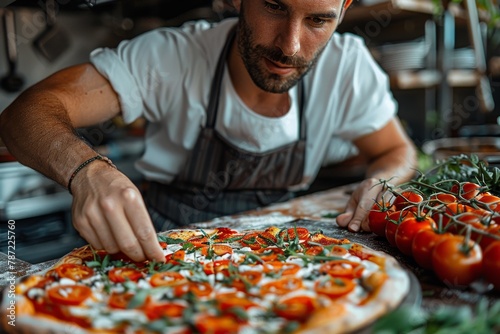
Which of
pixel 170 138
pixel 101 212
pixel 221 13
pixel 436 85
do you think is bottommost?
pixel 436 85

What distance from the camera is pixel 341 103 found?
212 cm

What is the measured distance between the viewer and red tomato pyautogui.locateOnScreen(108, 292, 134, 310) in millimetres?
836

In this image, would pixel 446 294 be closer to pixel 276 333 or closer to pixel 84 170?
pixel 276 333

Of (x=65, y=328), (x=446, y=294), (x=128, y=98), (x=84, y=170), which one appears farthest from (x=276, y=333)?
(x=128, y=98)

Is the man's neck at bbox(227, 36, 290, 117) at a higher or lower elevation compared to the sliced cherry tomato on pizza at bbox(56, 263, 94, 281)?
higher

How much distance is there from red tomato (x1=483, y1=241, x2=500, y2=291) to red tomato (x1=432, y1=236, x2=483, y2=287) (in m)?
0.01

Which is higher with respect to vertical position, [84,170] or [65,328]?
[84,170]

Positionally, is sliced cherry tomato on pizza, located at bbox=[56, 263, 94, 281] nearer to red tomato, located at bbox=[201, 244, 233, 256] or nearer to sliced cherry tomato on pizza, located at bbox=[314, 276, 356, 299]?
red tomato, located at bbox=[201, 244, 233, 256]

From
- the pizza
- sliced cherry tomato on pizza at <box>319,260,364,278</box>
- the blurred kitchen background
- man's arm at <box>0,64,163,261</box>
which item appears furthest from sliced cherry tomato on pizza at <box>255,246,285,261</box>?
the blurred kitchen background

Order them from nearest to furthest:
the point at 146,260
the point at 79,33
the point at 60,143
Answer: the point at 146,260 → the point at 60,143 → the point at 79,33

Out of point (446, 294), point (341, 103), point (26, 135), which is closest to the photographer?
point (446, 294)

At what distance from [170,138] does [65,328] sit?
4.31ft

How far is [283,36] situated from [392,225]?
0.63 m

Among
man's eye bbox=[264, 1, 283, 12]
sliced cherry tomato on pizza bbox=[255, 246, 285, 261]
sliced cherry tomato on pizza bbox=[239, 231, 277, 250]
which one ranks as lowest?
sliced cherry tomato on pizza bbox=[239, 231, 277, 250]
